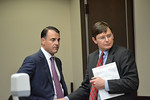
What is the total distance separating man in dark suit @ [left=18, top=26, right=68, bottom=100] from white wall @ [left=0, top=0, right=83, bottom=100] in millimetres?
2270

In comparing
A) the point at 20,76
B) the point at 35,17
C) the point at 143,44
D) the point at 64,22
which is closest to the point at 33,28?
the point at 35,17

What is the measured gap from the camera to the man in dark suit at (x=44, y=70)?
199 cm

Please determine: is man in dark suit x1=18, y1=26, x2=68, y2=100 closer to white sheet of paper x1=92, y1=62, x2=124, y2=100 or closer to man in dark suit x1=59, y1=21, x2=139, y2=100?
man in dark suit x1=59, y1=21, x2=139, y2=100

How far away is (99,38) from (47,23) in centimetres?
302

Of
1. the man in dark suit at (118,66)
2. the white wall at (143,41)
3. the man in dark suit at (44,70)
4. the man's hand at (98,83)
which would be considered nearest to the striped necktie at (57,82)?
the man in dark suit at (44,70)

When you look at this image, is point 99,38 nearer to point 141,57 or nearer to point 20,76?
point 20,76

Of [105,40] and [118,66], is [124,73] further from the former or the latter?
[105,40]

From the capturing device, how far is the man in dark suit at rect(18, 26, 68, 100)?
199cm

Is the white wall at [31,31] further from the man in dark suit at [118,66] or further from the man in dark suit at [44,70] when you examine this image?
the man in dark suit at [118,66]

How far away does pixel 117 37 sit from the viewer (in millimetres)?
3557

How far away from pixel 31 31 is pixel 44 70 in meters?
2.76

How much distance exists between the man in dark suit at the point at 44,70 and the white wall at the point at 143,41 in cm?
145

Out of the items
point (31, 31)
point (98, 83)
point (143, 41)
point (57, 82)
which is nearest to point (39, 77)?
point (57, 82)

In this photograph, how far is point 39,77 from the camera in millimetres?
2035
